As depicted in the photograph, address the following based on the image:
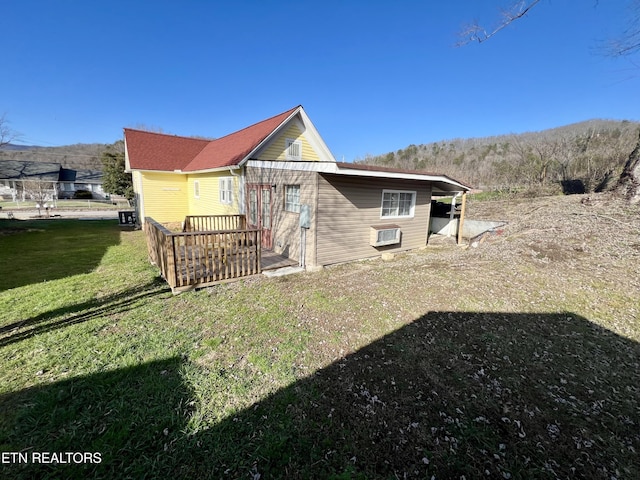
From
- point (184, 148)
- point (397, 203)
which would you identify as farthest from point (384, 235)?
point (184, 148)

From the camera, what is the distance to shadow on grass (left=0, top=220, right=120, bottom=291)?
6.41 meters

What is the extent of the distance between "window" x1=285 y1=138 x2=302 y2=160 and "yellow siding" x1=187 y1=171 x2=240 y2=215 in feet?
10.3

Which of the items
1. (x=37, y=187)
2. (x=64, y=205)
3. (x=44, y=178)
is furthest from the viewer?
(x=44, y=178)

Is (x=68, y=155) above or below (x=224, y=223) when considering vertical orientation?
above

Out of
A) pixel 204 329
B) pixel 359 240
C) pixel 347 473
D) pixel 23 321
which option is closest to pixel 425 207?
pixel 359 240

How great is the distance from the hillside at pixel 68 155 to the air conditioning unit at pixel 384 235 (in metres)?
55.6

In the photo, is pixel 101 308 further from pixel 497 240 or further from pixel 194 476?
pixel 497 240

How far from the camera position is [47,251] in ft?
28.5

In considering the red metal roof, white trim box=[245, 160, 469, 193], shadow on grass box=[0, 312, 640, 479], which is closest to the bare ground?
shadow on grass box=[0, 312, 640, 479]

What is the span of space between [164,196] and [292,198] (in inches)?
398

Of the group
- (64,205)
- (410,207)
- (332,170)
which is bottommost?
(64,205)

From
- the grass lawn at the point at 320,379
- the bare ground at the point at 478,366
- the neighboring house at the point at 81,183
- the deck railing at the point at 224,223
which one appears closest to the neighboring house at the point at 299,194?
the deck railing at the point at 224,223

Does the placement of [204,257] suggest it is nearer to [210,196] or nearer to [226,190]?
[226,190]

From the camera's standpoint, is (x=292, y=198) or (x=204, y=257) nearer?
(x=204, y=257)
